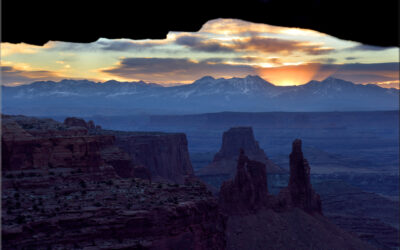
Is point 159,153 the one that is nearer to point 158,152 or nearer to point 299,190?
point 158,152

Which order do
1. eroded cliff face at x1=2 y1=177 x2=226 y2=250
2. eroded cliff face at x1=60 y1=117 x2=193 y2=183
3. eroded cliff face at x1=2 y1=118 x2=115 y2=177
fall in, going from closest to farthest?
eroded cliff face at x1=2 y1=177 x2=226 y2=250
eroded cliff face at x1=2 y1=118 x2=115 y2=177
eroded cliff face at x1=60 y1=117 x2=193 y2=183

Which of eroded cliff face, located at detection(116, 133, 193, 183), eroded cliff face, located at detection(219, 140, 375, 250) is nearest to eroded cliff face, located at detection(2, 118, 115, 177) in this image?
eroded cliff face, located at detection(219, 140, 375, 250)

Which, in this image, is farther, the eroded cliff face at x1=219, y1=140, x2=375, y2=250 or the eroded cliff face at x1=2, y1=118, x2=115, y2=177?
the eroded cliff face at x1=219, y1=140, x2=375, y2=250

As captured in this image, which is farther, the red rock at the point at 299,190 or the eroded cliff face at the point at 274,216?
the red rock at the point at 299,190

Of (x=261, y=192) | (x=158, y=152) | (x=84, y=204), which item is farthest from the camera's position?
(x=158, y=152)

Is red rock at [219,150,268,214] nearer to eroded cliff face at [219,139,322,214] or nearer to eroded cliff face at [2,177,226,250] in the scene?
eroded cliff face at [219,139,322,214]

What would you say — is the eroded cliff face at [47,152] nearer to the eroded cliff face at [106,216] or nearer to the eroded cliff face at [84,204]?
the eroded cliff face at [84,204]

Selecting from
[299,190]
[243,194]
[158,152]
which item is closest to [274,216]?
[243,194]

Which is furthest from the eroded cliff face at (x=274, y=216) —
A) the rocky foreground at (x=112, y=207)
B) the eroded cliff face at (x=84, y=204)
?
the eroded cliff face at (x=84, y=204)

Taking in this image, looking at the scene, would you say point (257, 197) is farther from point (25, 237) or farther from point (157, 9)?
point (157, 9)

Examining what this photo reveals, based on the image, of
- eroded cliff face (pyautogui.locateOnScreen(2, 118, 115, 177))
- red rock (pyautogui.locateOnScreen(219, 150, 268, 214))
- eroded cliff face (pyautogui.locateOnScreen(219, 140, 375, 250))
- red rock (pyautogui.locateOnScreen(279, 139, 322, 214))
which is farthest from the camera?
red rock (pyautogui.locateOnScreen(279, 139, 322, 214))

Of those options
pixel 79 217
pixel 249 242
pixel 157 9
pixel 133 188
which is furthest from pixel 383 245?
pixel 157 9

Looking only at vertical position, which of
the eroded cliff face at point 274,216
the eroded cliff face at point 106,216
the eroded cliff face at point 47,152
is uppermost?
the eroded cliff face at point 47,152

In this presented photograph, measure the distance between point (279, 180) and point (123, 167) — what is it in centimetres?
11523
